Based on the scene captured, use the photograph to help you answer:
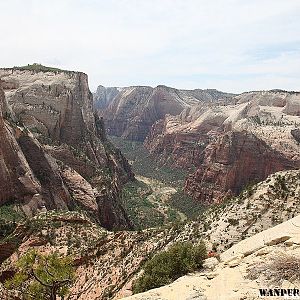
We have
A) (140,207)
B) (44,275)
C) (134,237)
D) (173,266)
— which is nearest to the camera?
(173,266)

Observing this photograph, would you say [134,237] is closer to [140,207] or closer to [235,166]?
[140,207]

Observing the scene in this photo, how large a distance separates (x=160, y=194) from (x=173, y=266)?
80558 millimetres

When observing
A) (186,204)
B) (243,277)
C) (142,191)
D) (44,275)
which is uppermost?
(243,277)

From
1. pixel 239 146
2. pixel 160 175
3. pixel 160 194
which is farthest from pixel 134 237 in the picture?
pixel 160 175

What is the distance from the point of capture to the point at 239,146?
9031 centimetres

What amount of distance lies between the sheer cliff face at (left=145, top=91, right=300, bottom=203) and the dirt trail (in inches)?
234

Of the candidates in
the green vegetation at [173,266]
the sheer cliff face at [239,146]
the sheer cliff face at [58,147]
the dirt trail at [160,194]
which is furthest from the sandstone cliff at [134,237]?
the sheer cliff face at [239,146]

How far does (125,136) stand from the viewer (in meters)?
186

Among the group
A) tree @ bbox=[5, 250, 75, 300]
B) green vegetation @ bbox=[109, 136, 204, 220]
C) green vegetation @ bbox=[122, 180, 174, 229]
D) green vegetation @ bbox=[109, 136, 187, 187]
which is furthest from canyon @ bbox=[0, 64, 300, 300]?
tree @ bbox=[5, 250, 75, 300]

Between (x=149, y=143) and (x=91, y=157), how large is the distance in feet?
297

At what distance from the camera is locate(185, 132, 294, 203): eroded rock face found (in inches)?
3346

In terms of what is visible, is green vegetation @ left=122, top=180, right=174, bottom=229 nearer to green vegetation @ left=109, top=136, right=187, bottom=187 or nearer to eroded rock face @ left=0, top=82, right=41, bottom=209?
green vegetation @ left=109, top=136, right=187, bottom=187

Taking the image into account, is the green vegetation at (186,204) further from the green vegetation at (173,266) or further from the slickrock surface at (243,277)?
the slickrock surface at (243,277)

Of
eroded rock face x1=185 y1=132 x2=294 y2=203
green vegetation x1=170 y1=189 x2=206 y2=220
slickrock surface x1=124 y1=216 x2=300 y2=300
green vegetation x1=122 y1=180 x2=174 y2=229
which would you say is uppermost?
slickrock surface x1=124 y1=216 x2=300 y2=300
